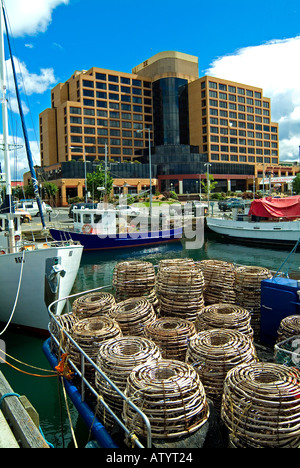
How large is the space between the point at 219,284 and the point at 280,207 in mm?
24515

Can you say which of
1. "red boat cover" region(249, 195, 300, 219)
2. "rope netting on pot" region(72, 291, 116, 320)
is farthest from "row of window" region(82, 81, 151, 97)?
"rope netting on pot" region(72, 291, 116, 320)

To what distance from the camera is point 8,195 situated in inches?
547

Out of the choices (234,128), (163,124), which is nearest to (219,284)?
(163,124)

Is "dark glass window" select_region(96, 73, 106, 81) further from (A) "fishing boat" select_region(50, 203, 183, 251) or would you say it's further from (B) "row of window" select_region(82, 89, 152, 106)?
(A) "fishing boat" select_region(50, 203, 183, 251)

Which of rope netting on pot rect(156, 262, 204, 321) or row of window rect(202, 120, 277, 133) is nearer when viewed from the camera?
rope netting on pot rect(156, 262, 204, 321)

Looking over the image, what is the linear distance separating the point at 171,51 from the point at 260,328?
107 m

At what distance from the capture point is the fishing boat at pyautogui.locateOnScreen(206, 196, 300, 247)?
3031cm

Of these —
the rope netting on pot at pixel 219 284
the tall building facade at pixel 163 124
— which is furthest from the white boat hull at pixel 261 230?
the tall building facade at pixel 163 124

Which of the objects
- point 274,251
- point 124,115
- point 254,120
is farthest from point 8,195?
point 254,120

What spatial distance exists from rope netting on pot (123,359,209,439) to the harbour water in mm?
2454

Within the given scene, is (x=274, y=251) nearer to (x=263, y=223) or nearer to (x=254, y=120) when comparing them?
(x=263, y=223)

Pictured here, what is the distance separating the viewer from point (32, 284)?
39.5ft

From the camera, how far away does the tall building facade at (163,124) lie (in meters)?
84.8

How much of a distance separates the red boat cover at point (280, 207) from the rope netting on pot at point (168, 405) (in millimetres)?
28607
